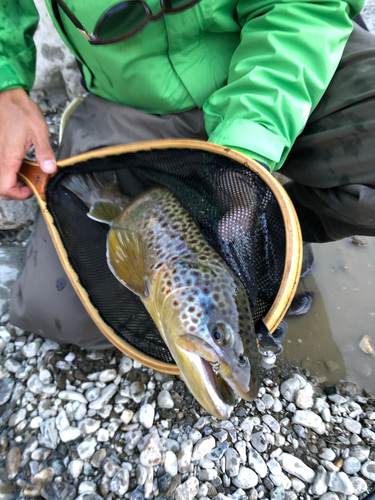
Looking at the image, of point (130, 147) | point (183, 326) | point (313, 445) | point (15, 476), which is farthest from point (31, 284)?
point (313, 445)

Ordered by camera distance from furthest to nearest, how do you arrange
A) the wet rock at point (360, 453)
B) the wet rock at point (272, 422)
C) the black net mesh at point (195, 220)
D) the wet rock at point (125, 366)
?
the wet rock at point (125, 366)
the wet rock at point (272, 422)
the wet rock at point (360, 453)
the black net mesh at point (195, 220)

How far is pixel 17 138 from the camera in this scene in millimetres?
2010

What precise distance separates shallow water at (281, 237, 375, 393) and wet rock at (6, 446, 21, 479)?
1940mm

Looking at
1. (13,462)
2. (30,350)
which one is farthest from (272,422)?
(30,350)

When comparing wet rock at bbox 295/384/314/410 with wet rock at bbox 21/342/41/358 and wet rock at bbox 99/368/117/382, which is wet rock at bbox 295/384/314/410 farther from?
wet rock at bbox 21/342/41/358

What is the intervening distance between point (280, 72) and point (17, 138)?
1728 millimetres

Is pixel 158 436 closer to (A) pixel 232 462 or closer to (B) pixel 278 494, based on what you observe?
(A) pixel 232 462

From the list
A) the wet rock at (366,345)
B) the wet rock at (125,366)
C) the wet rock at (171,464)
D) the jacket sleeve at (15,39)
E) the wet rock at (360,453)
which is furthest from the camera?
the wet rock at (366,345)

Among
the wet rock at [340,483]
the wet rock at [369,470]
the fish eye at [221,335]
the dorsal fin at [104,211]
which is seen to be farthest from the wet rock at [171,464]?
the dorsal fin at [104,211]

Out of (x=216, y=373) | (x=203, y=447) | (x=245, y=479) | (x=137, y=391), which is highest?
(x=216, y=373)

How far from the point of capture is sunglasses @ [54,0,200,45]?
165 centimetres

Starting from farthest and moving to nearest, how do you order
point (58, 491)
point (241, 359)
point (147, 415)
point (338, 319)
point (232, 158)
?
1. point (338, 319)
2. point (147, 415)
3. point (58, 491)
4. point (232, 158)
5. point (241, 359)

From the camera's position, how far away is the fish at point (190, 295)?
122 centimetres

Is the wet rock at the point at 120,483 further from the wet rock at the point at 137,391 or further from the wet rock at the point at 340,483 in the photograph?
the wet rock at the point at 340,483
